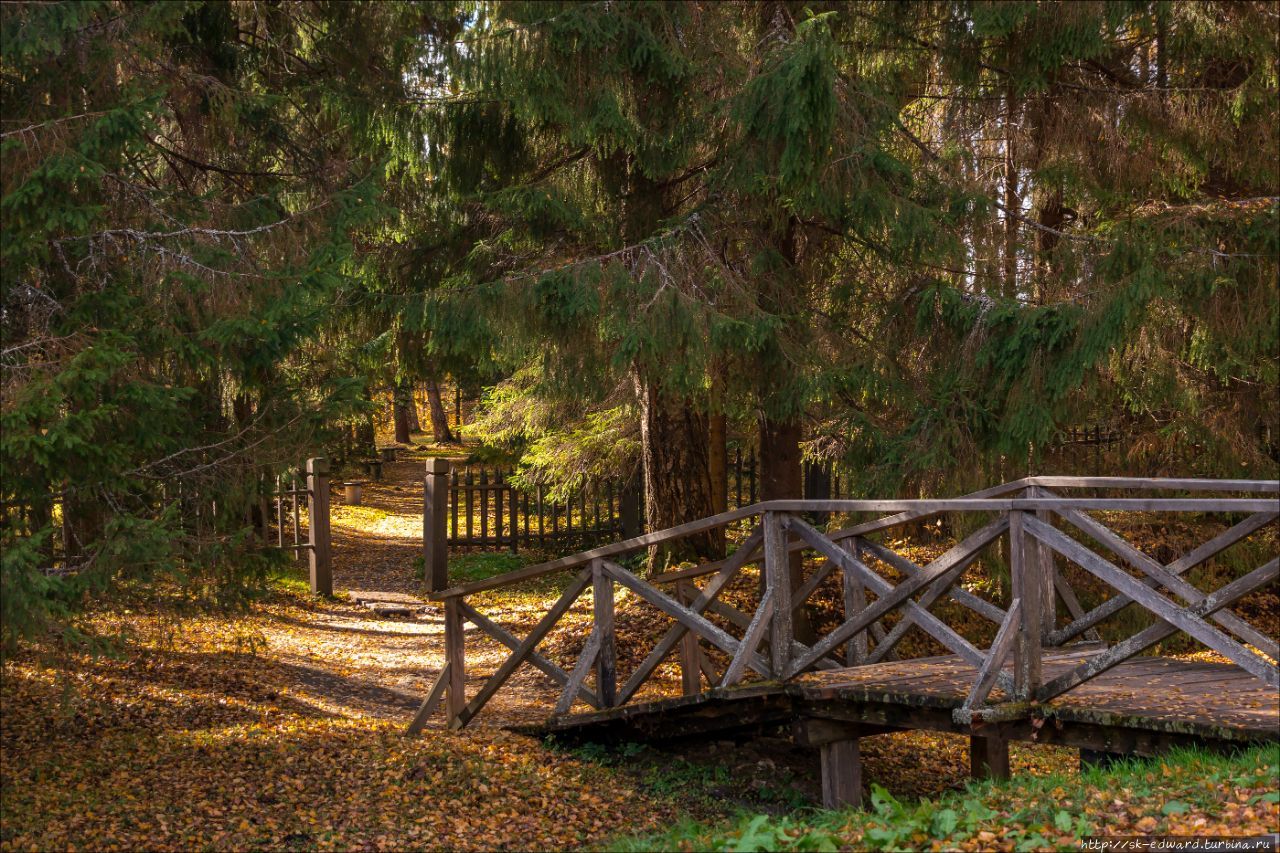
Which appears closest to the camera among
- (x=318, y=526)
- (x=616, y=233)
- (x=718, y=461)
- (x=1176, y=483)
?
(x=1176, y=483)

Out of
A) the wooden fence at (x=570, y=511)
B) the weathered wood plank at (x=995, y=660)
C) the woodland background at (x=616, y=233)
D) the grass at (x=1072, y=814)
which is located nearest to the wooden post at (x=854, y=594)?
the woodland background at (x=616, y=233)

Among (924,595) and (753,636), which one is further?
(924,595)

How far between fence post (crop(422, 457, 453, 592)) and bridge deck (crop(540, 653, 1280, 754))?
211cm

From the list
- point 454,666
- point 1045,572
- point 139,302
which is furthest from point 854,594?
point 139,302

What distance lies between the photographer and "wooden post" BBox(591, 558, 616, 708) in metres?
7.92

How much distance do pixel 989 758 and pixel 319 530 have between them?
31.0 ft

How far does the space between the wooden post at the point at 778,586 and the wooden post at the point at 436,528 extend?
11.5 feet

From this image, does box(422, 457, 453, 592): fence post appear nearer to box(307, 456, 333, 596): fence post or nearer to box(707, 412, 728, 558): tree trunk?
box(307, 456, 333, 596): fence post

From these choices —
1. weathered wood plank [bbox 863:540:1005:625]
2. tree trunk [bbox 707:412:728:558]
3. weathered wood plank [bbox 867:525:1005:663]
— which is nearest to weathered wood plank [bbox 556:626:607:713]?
weathered wood plank [bbox 867:525:1005:663]

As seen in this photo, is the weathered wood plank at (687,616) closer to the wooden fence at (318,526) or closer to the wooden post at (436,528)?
the wooden post at (436,528)

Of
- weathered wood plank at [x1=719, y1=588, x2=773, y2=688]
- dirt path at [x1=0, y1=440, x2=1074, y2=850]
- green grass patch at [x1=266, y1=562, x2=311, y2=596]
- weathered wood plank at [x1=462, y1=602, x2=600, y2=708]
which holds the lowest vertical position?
dirt path at [x1=0, y1=440, x2=1074, y2=850]

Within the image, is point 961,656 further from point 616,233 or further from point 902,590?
point 616,233

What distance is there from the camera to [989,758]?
7.02 m

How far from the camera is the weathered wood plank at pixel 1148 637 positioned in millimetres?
5156
